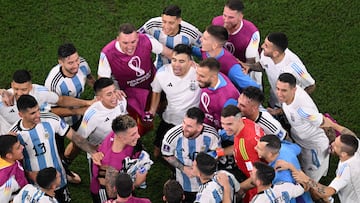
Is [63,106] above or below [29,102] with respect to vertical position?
below

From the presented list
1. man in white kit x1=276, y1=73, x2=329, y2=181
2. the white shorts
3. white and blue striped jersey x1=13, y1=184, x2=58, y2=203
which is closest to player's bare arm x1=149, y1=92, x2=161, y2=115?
man in white kit x1=276, y1=73, x2=329, y2=181

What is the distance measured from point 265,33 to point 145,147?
91.8 inches

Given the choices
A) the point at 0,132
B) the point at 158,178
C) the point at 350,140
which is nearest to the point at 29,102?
the point at 0,132

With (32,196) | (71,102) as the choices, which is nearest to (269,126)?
(71,102)

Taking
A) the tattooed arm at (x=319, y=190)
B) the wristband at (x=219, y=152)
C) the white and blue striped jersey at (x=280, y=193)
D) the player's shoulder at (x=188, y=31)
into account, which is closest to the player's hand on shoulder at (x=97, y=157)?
the wristband at (x=219, y=152)

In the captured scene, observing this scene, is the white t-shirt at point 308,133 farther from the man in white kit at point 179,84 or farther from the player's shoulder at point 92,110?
the player's shoulder at point 92,110

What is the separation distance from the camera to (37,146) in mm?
5320

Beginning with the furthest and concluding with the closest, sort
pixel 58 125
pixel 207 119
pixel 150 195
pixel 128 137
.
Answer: pixel 150 195
pixel 207 119
pixel 58 125
pixel 128 137

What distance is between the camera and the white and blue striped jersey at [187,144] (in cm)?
540

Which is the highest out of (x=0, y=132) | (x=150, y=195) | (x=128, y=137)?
(x=128, y=137)

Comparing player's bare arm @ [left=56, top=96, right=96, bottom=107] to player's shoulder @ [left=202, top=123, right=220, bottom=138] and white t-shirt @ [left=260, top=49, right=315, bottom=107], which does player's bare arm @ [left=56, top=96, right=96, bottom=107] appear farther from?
white t-shirt @ [left=260, top=49, right=315, bottom=107]

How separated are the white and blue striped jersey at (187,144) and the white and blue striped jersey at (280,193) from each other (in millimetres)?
790

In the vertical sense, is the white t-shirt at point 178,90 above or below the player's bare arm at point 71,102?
above

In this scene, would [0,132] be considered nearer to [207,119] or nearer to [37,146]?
[37,146]
